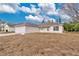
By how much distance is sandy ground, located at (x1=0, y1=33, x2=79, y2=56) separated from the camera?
346 cm

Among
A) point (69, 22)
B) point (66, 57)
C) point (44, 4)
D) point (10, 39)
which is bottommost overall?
point (66, 57)

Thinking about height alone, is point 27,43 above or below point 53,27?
below

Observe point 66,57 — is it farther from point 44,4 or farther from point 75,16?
point 44,4

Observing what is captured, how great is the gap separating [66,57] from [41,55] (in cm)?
36

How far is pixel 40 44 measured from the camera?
3.51m

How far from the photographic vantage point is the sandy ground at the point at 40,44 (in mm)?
3463

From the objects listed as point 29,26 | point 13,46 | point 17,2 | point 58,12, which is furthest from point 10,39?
point 58,12

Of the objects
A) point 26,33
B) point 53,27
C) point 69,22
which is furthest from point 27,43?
point 69,22

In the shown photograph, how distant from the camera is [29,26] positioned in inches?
140

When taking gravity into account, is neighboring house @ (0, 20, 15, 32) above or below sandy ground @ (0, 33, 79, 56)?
above

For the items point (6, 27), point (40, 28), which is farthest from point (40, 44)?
point (6, 27)

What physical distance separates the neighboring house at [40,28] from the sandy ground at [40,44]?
0.06 meters

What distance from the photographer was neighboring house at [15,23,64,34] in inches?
139

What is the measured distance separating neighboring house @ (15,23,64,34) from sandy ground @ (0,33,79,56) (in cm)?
6
